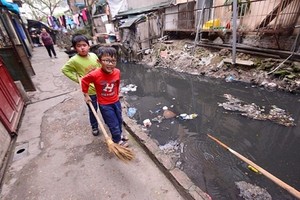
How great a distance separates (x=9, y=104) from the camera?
3.91 metres

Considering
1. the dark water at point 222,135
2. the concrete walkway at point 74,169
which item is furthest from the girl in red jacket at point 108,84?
the dark water at point 222,135

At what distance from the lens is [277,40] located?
610cm

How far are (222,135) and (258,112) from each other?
144 centimetres

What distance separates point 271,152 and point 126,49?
12.0m

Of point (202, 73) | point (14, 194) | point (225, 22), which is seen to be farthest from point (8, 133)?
point (225, 22)

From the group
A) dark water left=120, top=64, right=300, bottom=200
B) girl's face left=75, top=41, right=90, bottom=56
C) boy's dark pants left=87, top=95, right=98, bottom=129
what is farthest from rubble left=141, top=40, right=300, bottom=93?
girl's face left=75, top=41, right=90, bottom=56

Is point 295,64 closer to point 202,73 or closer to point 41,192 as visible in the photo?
point 202,73

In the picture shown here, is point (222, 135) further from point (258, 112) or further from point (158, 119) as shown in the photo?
point (158, 119)

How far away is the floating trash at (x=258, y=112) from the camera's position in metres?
4.11

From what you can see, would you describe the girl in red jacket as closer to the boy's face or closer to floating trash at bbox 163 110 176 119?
the boy's face

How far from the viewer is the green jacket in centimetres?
288

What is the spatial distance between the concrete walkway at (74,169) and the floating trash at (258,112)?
3127 millimetres

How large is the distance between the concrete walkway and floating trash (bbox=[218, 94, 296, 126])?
3.13 m

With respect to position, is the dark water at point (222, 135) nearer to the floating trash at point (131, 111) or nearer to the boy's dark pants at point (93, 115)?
the floating trash at point (131, 111)
